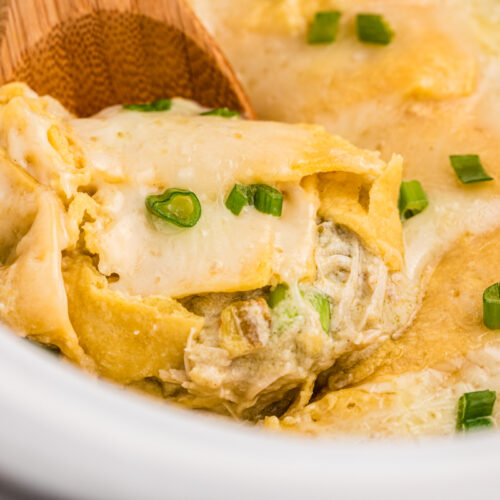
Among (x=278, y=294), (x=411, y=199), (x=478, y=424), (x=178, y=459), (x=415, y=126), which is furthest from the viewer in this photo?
(x=415, y=126)

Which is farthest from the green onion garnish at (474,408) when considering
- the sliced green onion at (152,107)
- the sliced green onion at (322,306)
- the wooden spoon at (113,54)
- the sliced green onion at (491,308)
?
the wooden spoon at (113,54)

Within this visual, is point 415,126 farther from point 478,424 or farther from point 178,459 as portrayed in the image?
point 178,459

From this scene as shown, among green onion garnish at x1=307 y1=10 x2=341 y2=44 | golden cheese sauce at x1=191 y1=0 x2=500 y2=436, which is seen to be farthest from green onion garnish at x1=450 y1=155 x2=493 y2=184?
green onion garnish at x1=307 y1=10 x2=341 y2=44

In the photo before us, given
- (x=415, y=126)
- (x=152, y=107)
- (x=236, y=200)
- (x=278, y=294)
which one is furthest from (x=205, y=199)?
(x=415, y=126)

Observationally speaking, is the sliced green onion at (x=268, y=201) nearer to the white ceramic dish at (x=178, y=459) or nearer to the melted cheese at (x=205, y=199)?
the melted cheese at (x=205, y=199)

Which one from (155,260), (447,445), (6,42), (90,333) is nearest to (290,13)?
(6,42)

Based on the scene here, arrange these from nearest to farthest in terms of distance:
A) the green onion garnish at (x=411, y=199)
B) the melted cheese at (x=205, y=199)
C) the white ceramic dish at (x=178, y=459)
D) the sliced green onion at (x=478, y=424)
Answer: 1. the white ceramic dish at (x=178, y=459)
2. the sliced green onion at (x=478, y=424)
3. the melted cheese at (x=205, y=199)
4. the green onion garnish at (x=411, y=199)
